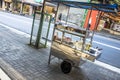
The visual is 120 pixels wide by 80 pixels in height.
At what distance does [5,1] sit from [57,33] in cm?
3887

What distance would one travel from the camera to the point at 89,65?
666 cm

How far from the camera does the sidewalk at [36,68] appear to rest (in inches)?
184

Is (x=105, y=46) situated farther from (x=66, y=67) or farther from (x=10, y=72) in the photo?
(x=10, y=72)

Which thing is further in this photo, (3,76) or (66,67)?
(66,67)

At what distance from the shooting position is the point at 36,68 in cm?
517

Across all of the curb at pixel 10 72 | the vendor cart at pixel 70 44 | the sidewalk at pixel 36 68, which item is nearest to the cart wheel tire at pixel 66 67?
the vendor cart at pixel 70 44

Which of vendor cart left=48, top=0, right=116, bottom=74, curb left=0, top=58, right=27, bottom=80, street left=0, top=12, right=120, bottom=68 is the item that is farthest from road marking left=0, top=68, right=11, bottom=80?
street left=0, top=12, right=120, bottom=68

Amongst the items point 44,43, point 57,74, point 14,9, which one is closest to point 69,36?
point 57,74

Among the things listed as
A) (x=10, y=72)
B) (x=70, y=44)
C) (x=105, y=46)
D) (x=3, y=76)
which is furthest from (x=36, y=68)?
(x=105, y=46)

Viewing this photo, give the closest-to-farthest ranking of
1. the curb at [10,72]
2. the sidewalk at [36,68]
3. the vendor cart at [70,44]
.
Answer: the curb at [10,72], the sidewalk at [36,68], the vendor cart at [70,44]

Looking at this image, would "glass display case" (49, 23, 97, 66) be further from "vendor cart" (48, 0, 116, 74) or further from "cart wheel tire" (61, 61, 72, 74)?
"cart wheel tire" (61, 61, 72, 74)

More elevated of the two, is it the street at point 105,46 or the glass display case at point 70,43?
the glass display case at point 70,43

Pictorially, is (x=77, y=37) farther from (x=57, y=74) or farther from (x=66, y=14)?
(x=66, y=14)

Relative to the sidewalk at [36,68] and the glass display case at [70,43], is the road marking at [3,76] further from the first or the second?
the glass display case at [70,43]
